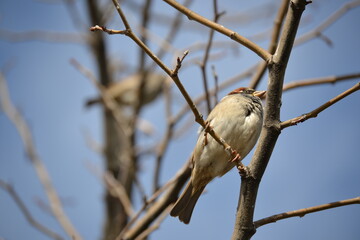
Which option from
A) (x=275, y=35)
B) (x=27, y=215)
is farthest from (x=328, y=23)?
(x=27, y=215)

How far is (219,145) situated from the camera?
8.74ft

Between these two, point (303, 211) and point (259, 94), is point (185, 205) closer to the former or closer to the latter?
point (259, 94)

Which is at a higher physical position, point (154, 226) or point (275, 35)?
point (275, 35)

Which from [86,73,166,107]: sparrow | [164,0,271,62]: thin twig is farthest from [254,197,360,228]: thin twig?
[86,73,166,107]: sparrow

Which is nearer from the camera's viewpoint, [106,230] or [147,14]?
[147,14]

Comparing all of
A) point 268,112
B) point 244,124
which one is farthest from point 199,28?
point 268,112

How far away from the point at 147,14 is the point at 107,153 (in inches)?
91.0

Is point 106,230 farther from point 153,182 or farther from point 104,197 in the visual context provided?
point 153,182

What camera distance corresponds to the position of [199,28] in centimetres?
549

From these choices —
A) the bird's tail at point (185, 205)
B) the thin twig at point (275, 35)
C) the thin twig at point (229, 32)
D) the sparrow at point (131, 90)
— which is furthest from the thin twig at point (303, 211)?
the sparrow at point (131, 90)

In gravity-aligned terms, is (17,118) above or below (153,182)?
above

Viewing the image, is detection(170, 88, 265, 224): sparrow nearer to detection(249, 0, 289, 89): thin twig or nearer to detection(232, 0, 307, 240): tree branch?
detection(249, 0, 289, 89): thin twig

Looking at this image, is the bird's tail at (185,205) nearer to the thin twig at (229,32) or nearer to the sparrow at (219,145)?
the sparrow at (219,145)

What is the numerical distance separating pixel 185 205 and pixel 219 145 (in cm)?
51
